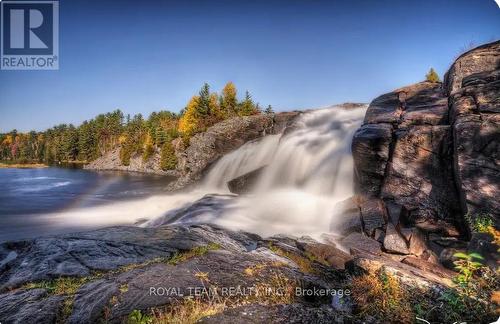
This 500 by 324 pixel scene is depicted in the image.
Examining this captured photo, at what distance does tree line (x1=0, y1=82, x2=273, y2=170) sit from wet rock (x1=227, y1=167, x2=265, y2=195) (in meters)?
18.5

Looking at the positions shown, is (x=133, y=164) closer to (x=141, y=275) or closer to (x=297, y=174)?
(x=297, y=174)

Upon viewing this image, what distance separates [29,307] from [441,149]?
14.4 m

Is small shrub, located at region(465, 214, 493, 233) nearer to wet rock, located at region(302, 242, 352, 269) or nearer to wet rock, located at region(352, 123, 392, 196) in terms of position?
wet rock, located at region(352, 123, 392, 196)

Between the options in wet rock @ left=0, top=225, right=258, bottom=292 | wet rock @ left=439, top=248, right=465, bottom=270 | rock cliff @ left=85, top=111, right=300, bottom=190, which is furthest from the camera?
rock cliff @ left=85, top=111, right=300, bottom=190

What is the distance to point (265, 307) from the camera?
173 inches

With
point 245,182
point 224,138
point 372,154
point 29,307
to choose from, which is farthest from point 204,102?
point 29,307

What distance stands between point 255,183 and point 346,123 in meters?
9.44

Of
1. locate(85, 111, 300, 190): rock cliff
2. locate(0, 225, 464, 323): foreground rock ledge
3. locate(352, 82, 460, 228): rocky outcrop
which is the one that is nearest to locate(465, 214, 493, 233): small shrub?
locate(352, 82, 460, 228): rocky outcrop

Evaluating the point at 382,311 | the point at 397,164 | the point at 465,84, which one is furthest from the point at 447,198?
the point at 382,311

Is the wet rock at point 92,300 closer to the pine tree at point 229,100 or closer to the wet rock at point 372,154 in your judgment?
the wet rock at point 372,154

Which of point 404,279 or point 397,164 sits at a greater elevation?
point 397,164

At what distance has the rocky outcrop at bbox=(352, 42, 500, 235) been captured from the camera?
9859mm

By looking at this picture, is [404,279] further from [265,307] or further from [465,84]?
[465,84]

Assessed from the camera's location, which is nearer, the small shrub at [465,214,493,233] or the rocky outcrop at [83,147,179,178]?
the small shrub at [465,214,493,233]
